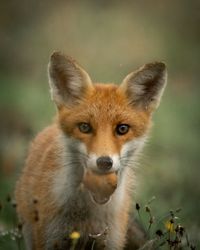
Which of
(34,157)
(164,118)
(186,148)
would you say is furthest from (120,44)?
(34,157)

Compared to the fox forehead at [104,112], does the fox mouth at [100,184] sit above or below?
below

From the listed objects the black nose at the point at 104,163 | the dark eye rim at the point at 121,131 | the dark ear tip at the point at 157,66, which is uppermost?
the dark ear tip at the point at 157,66

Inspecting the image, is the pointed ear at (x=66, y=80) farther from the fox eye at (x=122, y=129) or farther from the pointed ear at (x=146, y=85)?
the fox eye at (x=122, y=129)

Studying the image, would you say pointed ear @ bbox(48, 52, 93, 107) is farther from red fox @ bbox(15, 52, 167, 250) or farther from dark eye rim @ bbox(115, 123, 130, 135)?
dark eye rim @ bbox(115, 123, 130, 135)

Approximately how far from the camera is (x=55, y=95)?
8.95 metres

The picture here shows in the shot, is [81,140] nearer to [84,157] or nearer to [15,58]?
[84,157]

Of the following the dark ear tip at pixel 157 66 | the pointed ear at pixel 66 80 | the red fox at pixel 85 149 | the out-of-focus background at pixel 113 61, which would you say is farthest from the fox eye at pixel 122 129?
the out-of-focus background at pixel 113 61

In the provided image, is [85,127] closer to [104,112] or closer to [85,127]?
[85,127]

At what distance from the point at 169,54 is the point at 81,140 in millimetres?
14116

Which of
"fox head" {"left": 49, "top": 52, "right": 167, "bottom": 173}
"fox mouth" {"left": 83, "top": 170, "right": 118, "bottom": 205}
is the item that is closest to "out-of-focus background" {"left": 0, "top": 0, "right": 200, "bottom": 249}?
"fox head" {"left": 49, "top": 52, "right": 167, "bottom": 173}

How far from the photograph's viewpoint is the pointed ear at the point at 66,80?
8.84 meters

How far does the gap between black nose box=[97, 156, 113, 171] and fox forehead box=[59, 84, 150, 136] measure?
1.62 feet

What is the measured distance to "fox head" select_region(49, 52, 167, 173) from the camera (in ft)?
27.3

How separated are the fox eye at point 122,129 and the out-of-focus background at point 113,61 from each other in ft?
10.5
